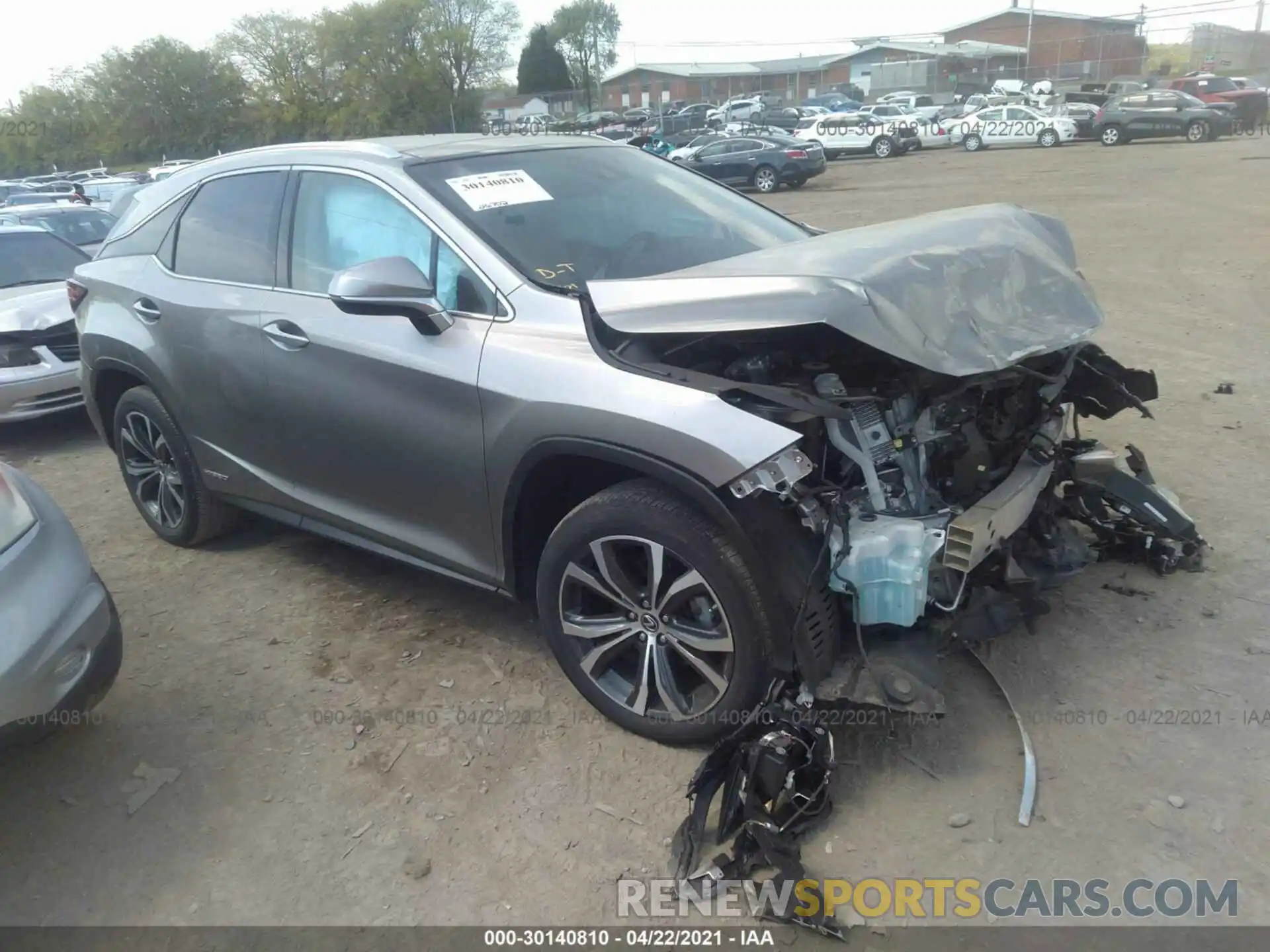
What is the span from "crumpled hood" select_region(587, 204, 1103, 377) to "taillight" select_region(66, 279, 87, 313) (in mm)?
3205

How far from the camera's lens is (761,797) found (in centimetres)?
266

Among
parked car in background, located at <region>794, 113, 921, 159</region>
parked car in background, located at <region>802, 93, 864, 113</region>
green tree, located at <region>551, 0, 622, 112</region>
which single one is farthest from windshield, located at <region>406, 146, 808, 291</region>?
green tree, located at <region>551, 0, 622, 112</region>

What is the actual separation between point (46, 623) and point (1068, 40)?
67.8 meters

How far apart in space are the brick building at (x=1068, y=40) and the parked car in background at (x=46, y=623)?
187 feet

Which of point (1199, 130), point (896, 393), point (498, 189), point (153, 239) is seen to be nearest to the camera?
point (896, 393)

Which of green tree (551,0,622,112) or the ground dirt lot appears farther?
green tree (551,0,622,112)

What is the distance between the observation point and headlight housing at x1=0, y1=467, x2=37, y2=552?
2879 millimetres

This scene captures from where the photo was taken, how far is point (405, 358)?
3.25m

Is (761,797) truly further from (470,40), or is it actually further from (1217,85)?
(470,40)

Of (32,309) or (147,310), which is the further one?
(32,309)

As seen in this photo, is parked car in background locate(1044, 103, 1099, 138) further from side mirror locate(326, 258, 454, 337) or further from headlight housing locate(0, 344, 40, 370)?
side mirror locate(326, 258, 454, 337)

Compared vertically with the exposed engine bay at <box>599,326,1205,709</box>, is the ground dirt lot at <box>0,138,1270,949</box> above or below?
below

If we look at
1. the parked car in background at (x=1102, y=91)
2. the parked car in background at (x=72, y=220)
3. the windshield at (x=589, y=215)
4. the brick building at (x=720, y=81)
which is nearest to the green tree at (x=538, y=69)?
the brick building at (x=720, y=81)

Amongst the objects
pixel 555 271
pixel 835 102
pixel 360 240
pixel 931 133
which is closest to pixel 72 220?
pixel 360 240
